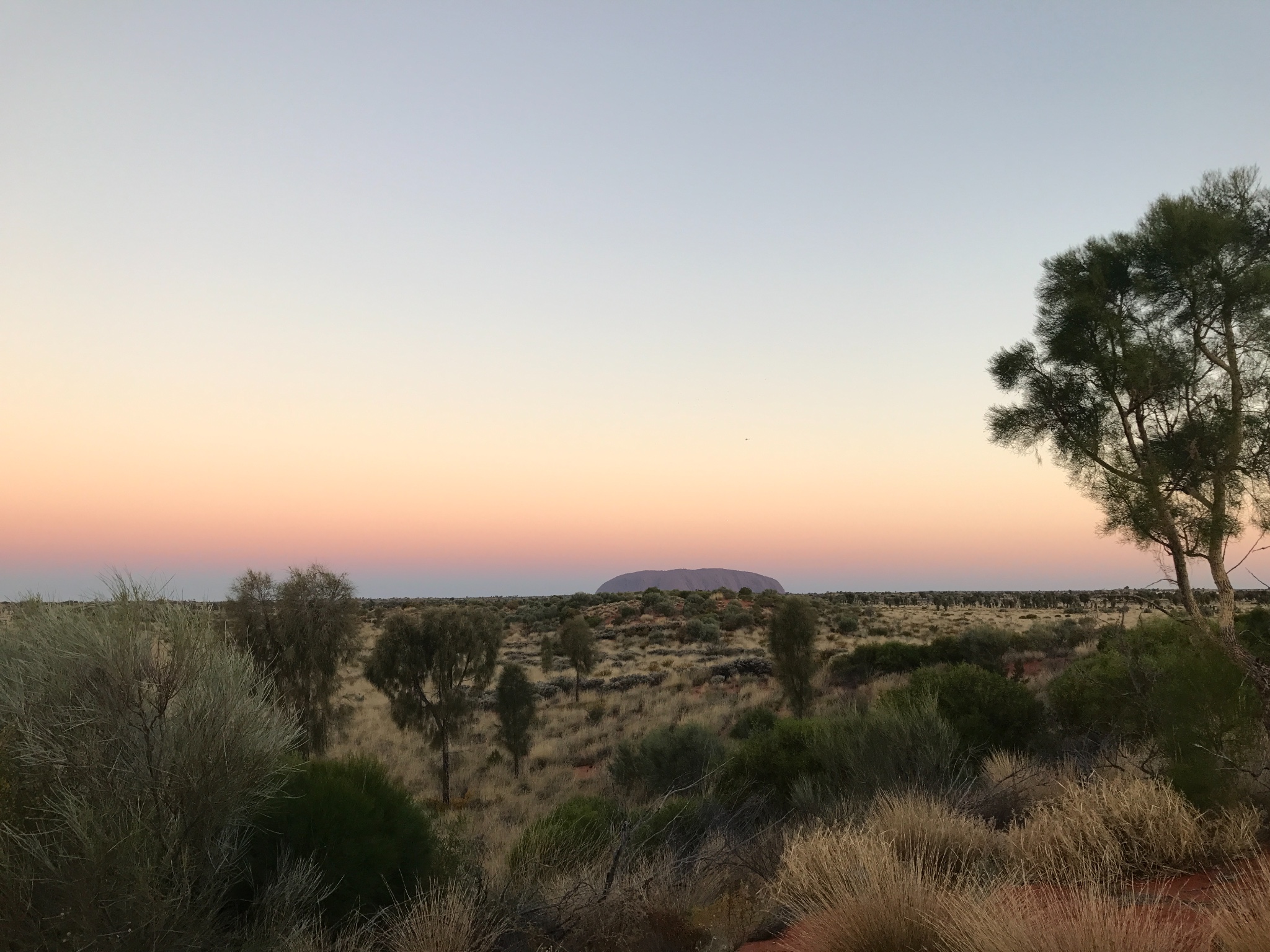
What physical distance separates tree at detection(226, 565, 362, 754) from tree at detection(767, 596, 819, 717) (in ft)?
37.8

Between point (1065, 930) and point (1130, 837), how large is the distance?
3.55m

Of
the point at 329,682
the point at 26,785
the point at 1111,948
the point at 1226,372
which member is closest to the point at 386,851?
the point at 26,785

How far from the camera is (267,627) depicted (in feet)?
52.5

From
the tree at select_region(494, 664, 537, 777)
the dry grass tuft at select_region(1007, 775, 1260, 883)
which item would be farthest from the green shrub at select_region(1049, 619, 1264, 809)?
the tree at select_region(494, 664, 537, 777)

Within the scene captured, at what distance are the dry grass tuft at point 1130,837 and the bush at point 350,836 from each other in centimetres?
469

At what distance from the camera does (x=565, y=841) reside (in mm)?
8516

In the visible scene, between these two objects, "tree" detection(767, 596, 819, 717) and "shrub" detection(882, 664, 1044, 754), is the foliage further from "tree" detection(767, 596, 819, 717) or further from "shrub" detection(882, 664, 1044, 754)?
"tree" detection(767, 596, 819, 717)

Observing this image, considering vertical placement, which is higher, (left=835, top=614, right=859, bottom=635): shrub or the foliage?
the foliage

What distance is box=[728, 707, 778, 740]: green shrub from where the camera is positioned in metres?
19.2

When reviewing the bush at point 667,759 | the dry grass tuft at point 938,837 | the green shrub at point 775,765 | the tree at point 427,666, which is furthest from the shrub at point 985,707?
the tree at point 427,666

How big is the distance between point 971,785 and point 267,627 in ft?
43.6

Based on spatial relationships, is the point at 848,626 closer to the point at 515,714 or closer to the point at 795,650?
the point at 795,650

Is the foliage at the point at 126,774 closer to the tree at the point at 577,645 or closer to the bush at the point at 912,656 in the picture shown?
the bush at the point at 912,656

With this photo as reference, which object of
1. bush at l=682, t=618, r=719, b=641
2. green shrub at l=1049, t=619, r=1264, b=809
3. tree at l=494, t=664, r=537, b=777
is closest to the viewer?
green shrub at l=1049, t=619, r=1264, b=809
